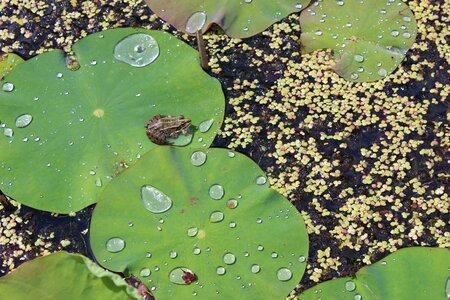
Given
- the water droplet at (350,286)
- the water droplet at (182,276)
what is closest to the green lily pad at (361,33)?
the water droplet at (350,286)

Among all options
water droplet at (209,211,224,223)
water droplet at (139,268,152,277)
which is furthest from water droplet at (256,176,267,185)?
water droplet at (139,268,152,277)

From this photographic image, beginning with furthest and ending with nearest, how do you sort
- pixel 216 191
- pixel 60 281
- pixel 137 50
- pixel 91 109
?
1. pixel 137 50
2. pixel 91 109
3. pixel 216 191
4. pixel 60 281

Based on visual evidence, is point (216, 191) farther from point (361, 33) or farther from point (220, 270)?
point (361, 33)

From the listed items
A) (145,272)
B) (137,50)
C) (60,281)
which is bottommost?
(145,272)

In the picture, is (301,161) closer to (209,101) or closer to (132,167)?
(209,101)

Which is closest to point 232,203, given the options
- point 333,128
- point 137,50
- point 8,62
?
point 333,128

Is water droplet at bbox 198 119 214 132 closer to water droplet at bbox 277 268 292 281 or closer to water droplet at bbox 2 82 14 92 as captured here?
water droplet at bbox 277 268 292 281
